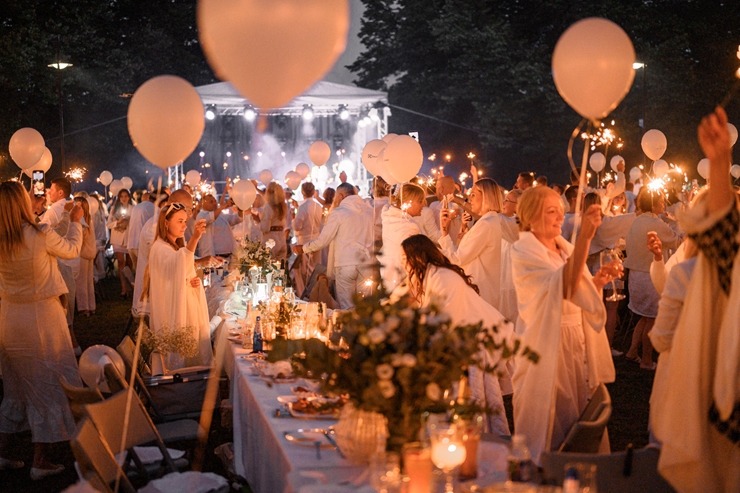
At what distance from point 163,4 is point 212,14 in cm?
4136

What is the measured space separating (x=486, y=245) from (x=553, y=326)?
3620mm

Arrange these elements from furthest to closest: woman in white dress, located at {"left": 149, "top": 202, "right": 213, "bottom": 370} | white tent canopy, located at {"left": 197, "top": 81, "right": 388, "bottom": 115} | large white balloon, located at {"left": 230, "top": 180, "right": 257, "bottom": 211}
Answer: white tent canopy, located at {"left": 197, "top": 81, "right": 388, "bottom": 115}
large white balloon, located at {"left": 230, "top": 180, "right": 257, "bottom": 211}
woman in white dress, located at {"left": 149, "top": 202, "right": 213, "bottom": 370}

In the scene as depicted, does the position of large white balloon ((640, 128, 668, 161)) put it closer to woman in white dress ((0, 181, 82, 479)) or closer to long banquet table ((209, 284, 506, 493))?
long banquet table ((209, 284, 506, 493))

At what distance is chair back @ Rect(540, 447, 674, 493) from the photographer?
328 cm

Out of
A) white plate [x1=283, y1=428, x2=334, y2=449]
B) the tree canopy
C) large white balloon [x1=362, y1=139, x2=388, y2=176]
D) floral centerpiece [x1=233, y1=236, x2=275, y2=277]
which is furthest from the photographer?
the tree canopy

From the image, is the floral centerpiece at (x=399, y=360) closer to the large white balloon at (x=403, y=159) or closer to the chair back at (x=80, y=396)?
the chair back at (x=80, y=396)

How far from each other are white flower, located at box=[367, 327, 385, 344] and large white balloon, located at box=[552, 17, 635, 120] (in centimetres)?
194

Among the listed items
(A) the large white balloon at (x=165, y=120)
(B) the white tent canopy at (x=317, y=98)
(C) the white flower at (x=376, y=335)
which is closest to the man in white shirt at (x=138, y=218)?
(A) the large white balloon at (x=165, y=120)

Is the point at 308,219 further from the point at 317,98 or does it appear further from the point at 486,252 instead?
the point at 317,98

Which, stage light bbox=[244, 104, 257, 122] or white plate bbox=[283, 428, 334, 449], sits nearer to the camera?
white plate bbox=[283, 428, 334, 449]

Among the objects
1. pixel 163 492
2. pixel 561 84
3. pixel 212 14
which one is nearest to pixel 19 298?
pixel 163 492

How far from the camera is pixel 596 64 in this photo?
14.6ft

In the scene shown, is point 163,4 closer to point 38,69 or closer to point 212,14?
point 38,69

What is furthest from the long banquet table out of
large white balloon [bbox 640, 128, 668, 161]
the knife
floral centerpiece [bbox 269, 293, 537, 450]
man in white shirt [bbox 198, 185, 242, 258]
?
large white balloon [bbox 640, 128, 668, 161]
